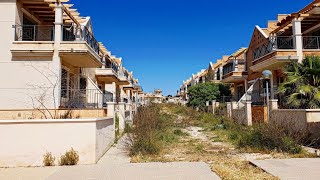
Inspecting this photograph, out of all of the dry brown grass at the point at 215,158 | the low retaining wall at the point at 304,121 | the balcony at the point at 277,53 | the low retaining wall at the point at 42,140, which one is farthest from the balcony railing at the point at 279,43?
the low retaining wall at the point at 42,140

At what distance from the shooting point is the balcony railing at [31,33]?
43.9 feet

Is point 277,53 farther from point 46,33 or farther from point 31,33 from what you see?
point 31,33

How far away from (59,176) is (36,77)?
8.65 meters

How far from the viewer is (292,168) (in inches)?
261

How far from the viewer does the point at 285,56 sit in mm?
16344

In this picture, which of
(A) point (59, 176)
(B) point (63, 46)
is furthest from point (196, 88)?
(A) point (59, 176)

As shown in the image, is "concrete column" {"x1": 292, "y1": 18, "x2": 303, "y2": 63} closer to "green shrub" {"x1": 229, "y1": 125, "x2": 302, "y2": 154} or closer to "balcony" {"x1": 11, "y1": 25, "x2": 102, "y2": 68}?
"green shrub" {"x1": 229, "y1": 125, "x2": 302, "y2": 154}

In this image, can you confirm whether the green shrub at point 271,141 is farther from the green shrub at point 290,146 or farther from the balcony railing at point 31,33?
the balcony railing at point 31,33

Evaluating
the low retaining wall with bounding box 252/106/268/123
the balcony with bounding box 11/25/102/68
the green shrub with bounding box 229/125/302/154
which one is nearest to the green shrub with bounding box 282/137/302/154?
the green shrub with bounding box 229/125/302/154

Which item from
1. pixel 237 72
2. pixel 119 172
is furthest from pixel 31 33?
pixel 237 72

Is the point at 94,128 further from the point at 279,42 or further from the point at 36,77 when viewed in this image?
the point at 279,42

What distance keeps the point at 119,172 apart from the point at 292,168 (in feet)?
14.1

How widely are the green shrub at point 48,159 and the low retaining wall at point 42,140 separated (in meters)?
0.08

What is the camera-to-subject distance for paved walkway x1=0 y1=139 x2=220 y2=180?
617cm
